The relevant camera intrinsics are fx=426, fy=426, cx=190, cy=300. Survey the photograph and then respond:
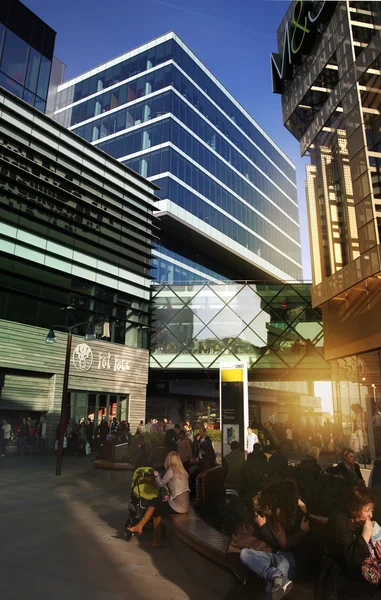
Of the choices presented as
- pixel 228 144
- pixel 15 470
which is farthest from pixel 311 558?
pixel 228 144

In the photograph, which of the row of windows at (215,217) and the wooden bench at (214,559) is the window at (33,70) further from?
the wooden bench at (214,559)

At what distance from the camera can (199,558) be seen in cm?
583

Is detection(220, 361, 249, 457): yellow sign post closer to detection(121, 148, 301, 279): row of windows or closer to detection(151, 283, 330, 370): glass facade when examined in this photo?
detection(151, 283, 330, 370): glass facade

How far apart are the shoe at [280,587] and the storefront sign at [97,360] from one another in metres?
23.0

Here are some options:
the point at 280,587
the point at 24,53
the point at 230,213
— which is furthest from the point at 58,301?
the point at 230,213

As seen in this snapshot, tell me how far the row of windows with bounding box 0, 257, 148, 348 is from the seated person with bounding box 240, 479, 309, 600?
17.2 m

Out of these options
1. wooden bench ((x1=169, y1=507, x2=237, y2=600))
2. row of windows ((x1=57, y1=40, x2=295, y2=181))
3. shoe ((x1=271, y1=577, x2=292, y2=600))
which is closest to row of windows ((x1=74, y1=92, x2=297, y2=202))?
row of windows ((x1=57, y1=40, x2=295, y2=181))

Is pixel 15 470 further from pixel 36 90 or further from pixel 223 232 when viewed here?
pixel 223 232

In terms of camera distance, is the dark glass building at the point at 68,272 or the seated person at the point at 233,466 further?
the dark glass building at the point at 68,272

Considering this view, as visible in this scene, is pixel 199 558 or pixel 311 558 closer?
pixel 311 558

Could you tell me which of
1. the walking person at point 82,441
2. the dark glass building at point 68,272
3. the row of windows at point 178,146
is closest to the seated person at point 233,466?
the dark glass building at point 68,272

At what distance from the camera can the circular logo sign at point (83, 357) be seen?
2592cm

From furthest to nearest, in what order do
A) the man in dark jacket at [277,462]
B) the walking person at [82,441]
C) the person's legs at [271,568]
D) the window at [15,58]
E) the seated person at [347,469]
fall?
the window at [15,58], the walking person at [82,441], the man in dark jacket at [277,462], the seated person at [347,469], the person's legs at [271,568]

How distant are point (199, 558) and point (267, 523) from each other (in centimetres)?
177
